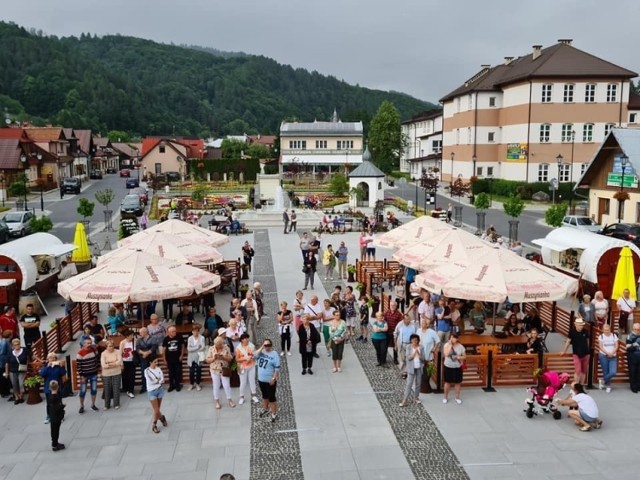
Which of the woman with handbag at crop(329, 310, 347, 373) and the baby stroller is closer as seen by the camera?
the baby stroller

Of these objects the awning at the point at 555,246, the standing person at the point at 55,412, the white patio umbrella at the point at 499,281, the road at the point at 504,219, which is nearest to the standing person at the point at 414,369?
the white patio umbrella at the point at 499,281

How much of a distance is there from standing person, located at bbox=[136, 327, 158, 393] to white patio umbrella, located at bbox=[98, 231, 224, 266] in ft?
15.0

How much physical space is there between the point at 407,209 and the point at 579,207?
15.1 metres

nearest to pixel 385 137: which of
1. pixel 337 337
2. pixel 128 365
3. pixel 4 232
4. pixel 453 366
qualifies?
pixel 4 232

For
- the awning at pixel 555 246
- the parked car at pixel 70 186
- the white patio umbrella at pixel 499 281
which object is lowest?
the awning at pixel 555 246

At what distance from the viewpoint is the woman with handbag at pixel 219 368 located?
11992mm

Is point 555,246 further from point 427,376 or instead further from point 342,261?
point 427,376

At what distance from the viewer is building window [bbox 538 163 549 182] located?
61153 millimetres

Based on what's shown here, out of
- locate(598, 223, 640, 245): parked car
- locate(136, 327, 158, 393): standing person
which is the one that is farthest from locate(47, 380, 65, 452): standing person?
locate(598, 223, 640, 245): parked car

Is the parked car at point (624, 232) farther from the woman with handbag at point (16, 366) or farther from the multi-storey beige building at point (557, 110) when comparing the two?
the multi-storey beige building at point (557, 110)

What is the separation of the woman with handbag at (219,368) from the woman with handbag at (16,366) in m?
3.85

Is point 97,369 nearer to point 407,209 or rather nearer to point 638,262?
point 638,262

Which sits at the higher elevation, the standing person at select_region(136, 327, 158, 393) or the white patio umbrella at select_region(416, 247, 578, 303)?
the white patio umbrella at select_region(416, 247, 578, 303)

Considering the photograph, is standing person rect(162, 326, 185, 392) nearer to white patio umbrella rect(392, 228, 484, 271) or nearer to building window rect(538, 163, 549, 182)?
white patio umbrella rect(392, 228, 484, 271)
